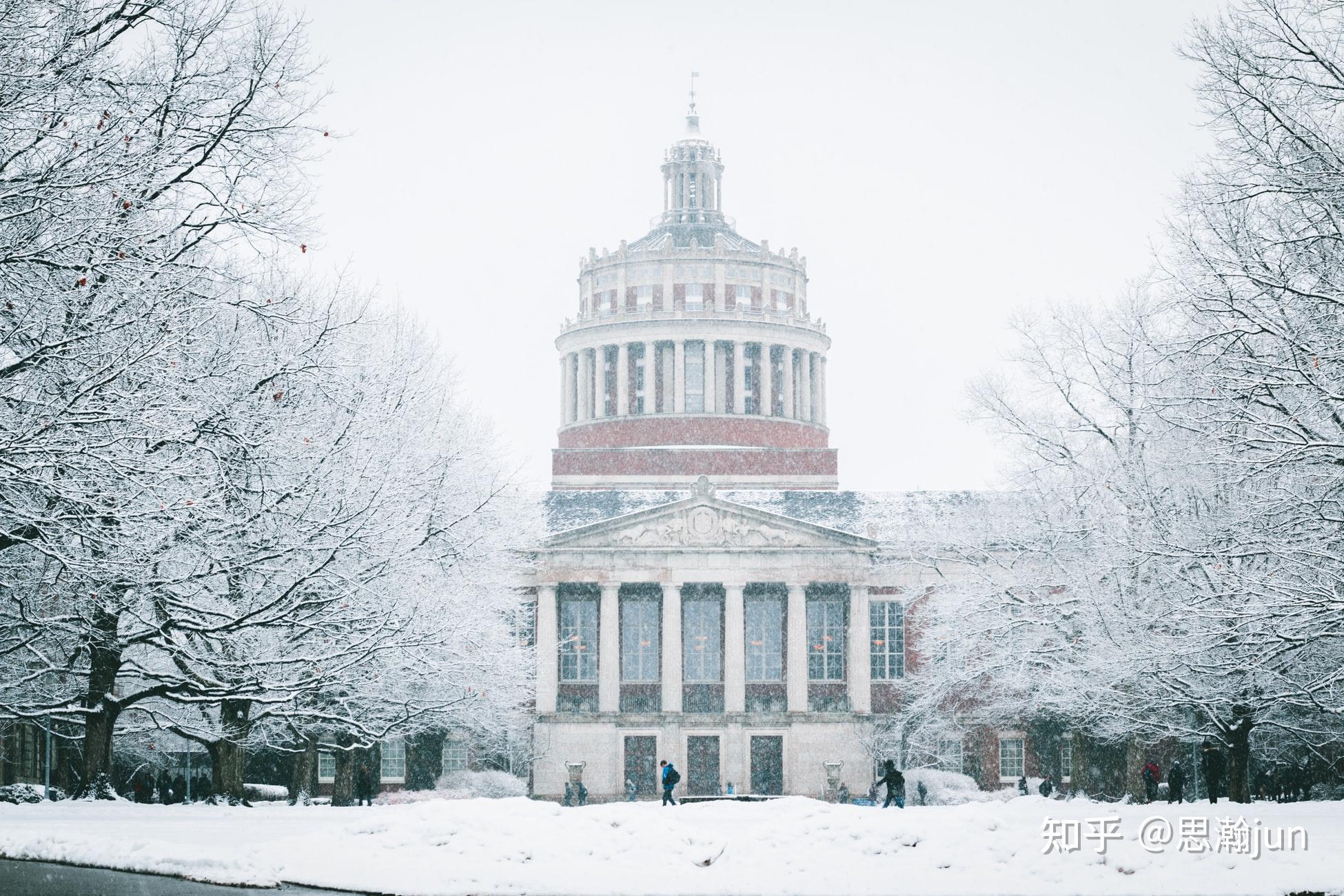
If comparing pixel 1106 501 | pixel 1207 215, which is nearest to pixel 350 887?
pixel 1207 215

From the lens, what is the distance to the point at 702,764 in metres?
66.6

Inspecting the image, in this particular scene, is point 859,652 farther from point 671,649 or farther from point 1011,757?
point 671,649

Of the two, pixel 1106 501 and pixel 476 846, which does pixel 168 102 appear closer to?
pixel 476 846

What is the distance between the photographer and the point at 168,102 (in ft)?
62.6

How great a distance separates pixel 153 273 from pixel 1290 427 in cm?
1403

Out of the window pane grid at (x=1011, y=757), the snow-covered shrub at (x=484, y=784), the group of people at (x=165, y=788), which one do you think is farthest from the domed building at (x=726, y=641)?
the group of people at (x=165, y=788)

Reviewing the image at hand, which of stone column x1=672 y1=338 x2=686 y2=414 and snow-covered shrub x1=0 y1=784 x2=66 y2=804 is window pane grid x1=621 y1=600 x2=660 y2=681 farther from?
snow-covered shrub x1=0 y1=784 x2=66 y2=804

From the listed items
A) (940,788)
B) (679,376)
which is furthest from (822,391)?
(940,788)

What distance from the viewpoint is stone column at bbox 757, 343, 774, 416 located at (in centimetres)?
8831

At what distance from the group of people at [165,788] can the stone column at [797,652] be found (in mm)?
23018

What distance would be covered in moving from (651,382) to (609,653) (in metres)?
24.5

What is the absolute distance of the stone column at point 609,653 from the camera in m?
A: 66.4

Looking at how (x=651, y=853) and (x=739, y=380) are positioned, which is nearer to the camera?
(x=651, y=853)

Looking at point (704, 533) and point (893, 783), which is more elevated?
point (704, 533)
